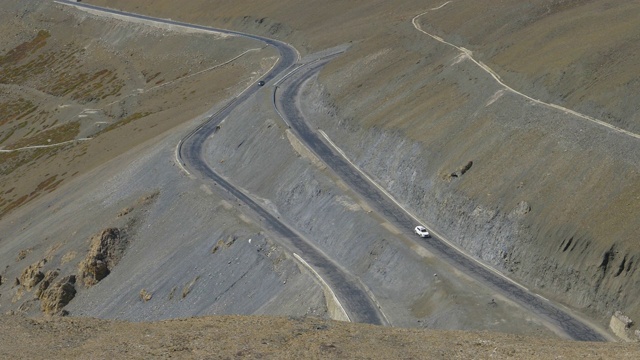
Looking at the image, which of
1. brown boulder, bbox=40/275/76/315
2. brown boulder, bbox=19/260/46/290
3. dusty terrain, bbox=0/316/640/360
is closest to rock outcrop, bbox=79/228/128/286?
brown boulder, bbox=40/275/76/315

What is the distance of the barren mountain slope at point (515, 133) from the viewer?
4366 cm

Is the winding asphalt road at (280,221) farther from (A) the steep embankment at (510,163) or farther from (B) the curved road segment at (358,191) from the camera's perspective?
(A) the steep embankment at (510,163)

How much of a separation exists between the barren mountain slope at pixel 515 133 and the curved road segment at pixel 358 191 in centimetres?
107

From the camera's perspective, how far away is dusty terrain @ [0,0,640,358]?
40375 millimetres

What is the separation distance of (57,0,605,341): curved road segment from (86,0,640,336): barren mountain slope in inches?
42.0

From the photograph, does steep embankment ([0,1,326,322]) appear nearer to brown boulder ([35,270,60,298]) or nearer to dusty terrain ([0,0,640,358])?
brown boulder ([35,270,60,298])

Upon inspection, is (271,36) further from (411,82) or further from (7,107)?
(411,82)

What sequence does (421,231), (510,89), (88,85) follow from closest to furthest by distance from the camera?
(421,231), (510,89), (88,85)

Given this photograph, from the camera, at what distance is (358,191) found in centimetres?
5878

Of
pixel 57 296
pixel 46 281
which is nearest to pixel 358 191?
pixel 57 296

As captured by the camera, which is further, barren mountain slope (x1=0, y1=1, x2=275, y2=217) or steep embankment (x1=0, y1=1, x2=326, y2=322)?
barren mountain slope (x1=0, y1=1, x2=275, y2=217)

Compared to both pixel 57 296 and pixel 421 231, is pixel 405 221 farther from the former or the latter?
pixel 57 296

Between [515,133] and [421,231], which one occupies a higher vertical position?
[515,133]

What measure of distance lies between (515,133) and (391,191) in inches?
338
